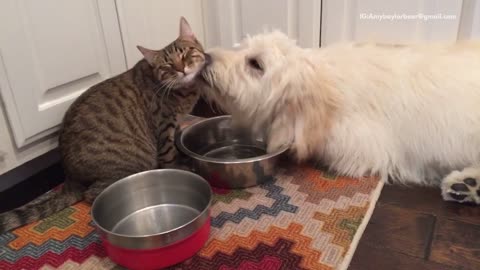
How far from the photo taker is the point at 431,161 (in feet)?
5.04

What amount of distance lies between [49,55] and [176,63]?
47 cm

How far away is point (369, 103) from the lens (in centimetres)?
155

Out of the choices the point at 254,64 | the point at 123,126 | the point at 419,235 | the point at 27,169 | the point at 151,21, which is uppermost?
the point at 151,21

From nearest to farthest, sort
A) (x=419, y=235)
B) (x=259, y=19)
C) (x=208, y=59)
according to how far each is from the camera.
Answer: (x=419, y=235)
(x=208, y=59)
(x=259, y=19)

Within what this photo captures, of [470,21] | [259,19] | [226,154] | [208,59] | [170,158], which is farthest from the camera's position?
[259,19]

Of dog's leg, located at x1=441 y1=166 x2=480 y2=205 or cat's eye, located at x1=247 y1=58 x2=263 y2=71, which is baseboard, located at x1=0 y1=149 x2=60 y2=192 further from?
dog's leg, located at x1=441 y1=166 x2=480 y2=205

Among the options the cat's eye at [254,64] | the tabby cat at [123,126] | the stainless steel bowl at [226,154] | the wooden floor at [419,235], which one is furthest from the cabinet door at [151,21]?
the wooden floor at [419,235]

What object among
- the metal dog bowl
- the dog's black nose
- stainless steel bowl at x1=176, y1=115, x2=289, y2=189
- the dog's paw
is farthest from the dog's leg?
the dog's black nose

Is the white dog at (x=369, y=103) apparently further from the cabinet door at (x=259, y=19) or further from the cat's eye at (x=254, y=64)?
the cabinet door at (x=259, y=19)

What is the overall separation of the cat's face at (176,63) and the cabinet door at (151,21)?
0.34 m

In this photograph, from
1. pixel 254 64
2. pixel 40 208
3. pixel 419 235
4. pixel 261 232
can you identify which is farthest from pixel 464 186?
pixel 40 208

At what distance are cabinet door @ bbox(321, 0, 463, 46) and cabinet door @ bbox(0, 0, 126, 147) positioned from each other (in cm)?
101

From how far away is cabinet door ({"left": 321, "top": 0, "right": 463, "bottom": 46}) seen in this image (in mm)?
1820

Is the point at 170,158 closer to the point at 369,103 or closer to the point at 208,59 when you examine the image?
the point at 208,59
